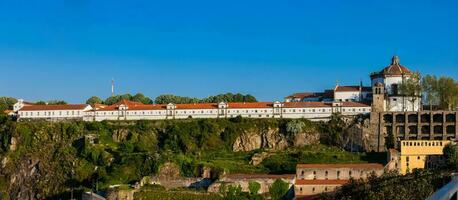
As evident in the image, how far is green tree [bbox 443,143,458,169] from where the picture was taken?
53.1m

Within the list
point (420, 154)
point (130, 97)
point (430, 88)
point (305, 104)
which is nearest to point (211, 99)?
point (130, 97)

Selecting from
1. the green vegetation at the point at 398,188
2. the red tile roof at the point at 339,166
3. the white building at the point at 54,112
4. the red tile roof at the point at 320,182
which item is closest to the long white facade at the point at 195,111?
the white building at the point at 54,112

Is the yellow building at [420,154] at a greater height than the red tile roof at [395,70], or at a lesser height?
lesser

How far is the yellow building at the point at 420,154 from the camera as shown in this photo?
57844mm

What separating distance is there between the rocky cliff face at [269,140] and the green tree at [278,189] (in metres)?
16.4

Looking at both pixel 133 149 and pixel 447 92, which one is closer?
pixel 133 149

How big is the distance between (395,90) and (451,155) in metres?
17.5

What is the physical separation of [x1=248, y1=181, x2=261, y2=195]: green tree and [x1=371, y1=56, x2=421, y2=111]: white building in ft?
78.6

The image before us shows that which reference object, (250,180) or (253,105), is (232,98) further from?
(250,180)

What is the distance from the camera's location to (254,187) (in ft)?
172

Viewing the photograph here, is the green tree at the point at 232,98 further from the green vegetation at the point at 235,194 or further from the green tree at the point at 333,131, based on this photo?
the green vegetation at the point at 235,194

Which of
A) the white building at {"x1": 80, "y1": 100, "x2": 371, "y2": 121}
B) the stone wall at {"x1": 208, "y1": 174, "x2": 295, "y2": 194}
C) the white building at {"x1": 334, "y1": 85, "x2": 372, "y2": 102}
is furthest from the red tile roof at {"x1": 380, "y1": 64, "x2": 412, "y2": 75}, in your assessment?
the stone wall at {"x1": 208, "y1": 174, "x2": 295, "y2": 194}

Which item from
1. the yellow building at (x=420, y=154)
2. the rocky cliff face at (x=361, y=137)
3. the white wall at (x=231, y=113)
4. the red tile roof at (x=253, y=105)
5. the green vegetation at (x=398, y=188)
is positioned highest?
the red tile roof at (x=253, y=105)

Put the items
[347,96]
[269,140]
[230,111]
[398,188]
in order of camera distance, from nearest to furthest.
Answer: [398,188] < [269,140] < [230,111] < [347,96]
